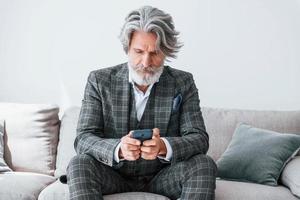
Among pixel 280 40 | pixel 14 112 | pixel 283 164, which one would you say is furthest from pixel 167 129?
pixel 280 40

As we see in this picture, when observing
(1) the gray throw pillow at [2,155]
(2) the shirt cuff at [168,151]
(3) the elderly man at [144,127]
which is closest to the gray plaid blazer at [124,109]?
(3) the elderly man at [144,127]

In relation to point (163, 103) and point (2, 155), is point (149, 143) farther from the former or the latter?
point (2, 155)

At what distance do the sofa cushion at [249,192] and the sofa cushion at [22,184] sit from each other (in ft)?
2.75

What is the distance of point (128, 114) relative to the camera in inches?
78.4

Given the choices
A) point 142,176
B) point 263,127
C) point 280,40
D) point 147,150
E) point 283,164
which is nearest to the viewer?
point 147,150

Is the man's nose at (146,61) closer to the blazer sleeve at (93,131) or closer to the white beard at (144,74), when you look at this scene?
the white beard at (144,74)

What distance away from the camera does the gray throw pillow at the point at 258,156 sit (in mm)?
2213

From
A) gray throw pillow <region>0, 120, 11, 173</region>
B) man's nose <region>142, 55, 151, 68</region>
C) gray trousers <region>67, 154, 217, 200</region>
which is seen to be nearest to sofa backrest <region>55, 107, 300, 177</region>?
gray throw pillow <region>0, 120, 11, 173</region>

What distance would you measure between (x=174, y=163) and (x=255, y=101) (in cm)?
123

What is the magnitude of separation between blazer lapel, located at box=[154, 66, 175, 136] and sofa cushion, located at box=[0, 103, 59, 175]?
811 mm

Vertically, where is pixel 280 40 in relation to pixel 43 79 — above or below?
above

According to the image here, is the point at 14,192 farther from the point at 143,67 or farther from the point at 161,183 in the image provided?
the point at 143,67

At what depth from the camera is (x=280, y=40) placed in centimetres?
287

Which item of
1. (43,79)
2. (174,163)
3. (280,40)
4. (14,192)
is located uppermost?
(280,40)
